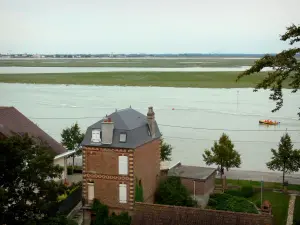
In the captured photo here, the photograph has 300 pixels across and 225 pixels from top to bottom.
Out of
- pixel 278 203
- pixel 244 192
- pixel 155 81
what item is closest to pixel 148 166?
pixel 244 192

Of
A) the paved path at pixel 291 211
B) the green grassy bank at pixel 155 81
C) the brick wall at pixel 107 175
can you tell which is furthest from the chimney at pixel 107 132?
the green grassy bank at pixel 155 81

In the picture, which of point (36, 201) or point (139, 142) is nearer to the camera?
point (36, 201)

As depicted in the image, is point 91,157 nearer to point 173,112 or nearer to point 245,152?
point 245,152

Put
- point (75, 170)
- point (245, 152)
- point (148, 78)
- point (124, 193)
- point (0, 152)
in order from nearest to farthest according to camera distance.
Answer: point (0, 152), point (124, 193), point (75, 170), point (245, 152), point (148, 78)

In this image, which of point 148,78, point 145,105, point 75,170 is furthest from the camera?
point 148,78

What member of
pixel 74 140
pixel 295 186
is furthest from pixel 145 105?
pixel 295 186

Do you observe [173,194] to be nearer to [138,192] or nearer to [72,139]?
[138,192]

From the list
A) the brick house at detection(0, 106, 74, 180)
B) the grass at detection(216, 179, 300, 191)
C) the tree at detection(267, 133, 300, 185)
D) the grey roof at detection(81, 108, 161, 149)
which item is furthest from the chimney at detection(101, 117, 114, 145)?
the tree at detection(267, 133, 300, 185)
